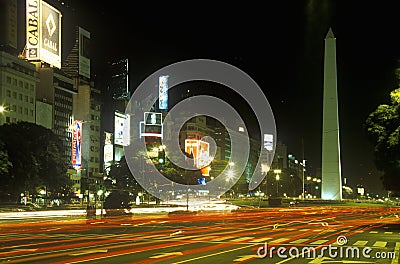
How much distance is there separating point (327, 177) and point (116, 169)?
33874 mm

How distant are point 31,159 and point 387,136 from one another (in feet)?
142

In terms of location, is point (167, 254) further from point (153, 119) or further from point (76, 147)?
point (153, 119)

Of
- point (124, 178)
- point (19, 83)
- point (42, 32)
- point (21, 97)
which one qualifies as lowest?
point (124, 178)

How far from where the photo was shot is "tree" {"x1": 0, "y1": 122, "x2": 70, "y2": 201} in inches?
2694

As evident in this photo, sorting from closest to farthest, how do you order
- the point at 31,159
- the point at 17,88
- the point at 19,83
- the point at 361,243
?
the point at 361,243
the point at 31,159
the point at 17,88
the point at 19,83

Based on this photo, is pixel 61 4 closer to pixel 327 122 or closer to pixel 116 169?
pixel 116 169

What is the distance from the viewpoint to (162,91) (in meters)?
163

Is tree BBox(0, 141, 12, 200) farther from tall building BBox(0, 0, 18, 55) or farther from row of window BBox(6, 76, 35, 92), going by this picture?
tall building BBox(0, 0, 18, 55)

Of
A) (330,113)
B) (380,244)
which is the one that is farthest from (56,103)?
(380,244)

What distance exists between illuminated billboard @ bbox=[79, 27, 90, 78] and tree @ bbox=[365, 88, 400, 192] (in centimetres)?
10562

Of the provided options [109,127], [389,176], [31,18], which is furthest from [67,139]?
[389,176]

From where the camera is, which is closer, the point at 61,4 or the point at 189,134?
the point at 61,4

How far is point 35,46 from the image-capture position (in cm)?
8769

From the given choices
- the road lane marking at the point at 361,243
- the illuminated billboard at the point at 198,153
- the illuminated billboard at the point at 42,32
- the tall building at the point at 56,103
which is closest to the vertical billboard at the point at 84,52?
the tall building at the point at 56,103
